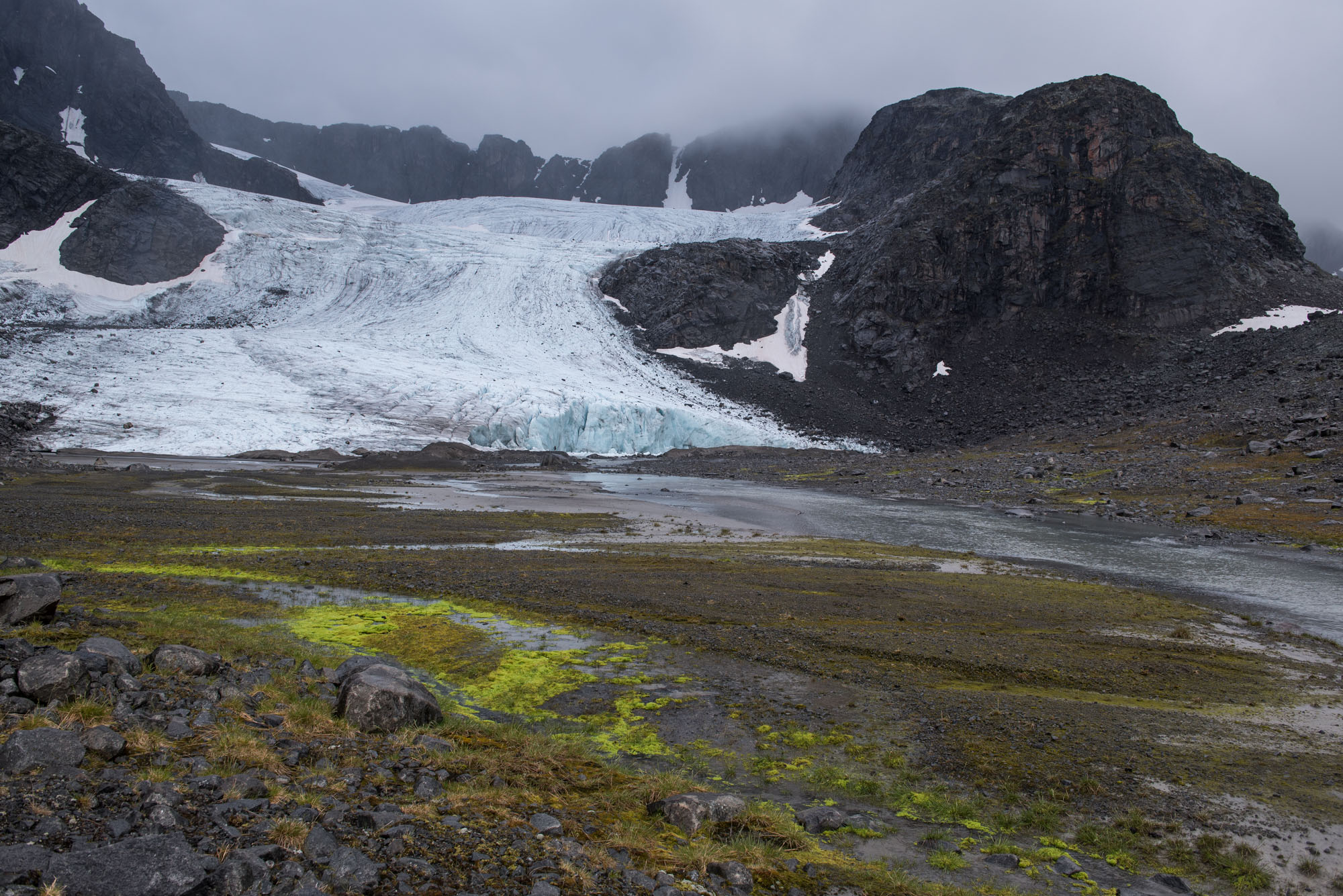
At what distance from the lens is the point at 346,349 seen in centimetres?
6988

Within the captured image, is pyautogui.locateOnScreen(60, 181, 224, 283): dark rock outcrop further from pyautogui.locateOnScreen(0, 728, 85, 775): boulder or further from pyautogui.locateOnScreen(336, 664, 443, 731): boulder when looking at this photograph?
pyautogui.locateOnScreen(0, 728, 85, 775): boulder

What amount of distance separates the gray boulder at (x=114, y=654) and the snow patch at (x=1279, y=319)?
8666cm

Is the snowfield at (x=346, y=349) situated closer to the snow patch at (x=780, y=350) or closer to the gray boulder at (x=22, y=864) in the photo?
the snow patch at (x=780, y=350)

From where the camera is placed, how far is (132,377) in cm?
5678

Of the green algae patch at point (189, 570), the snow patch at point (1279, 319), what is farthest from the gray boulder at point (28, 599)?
the snow patch at point (1279, 319)

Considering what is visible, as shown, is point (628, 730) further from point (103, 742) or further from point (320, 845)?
point (103, 742)

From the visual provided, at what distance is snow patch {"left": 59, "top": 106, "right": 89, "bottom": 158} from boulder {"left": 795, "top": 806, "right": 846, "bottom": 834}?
185027 millimetres

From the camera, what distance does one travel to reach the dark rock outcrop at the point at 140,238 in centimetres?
7906

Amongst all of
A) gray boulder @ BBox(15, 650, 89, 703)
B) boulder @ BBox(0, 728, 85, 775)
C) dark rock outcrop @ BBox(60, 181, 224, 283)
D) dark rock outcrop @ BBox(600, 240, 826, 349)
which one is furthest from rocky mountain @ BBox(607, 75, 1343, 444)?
boulder @ BBox(0, 728, 85, 775)

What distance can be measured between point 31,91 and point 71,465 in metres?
157

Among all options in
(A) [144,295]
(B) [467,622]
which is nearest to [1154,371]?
(B) [467,622]

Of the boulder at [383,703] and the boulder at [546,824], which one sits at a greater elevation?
the boulder at [546,824]

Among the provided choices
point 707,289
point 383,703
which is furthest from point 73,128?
point 383,703

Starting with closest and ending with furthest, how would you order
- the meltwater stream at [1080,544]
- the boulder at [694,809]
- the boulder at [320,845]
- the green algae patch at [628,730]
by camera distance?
the boulder at [320,845]
the boulder at [694,809]
the green algae patch at [628,730]
the meltwater stream at [1080,544]
